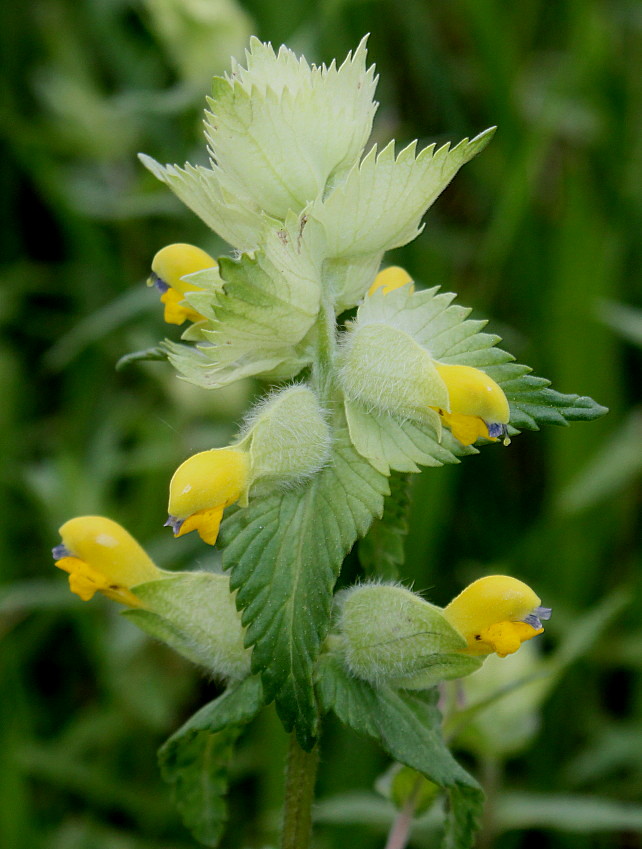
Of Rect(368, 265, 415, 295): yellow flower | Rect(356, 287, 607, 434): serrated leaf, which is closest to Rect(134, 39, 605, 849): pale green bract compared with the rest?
Rect(356, 287, 607, 434): serrated leaf

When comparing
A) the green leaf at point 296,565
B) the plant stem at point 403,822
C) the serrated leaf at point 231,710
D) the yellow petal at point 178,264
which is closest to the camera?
the green leaf at point 296,565

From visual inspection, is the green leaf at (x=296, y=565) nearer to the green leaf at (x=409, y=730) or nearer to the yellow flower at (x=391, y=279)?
the green leaf at (x=409, y=730)

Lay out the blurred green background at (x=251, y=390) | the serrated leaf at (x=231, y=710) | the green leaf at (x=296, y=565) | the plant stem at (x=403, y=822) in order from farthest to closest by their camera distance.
→ the blurred green background at (x=251, y=390), the plant stem at (x=403, y=822), the serrated leaf at (x=231, y=710), the green leaf at (x=296, y=565)

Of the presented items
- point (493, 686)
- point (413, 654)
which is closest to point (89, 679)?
point (493, 686)

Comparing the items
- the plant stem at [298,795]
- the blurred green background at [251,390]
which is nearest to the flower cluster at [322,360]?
the plant stem at [298,795]

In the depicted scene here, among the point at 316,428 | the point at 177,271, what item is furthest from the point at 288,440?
the point at 177,271

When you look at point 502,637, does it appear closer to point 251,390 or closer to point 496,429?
point 496,429

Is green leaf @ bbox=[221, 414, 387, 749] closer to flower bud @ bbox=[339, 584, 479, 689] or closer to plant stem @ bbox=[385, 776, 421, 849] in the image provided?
flower bud @ bbox=[339, 584, 479, 689]

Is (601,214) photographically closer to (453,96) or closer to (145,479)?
(453,96)

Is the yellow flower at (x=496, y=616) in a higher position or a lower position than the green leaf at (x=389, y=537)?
lower
